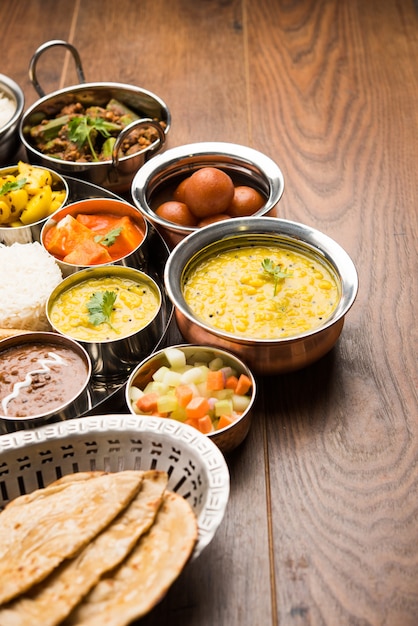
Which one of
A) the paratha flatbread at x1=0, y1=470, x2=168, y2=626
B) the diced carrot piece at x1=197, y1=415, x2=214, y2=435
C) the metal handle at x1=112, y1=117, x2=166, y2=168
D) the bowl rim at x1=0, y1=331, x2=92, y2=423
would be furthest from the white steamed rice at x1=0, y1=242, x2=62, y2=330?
the paratha flatbread at x1=0, y1=470, x2=168, y2=626

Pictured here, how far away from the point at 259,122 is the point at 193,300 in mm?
1371

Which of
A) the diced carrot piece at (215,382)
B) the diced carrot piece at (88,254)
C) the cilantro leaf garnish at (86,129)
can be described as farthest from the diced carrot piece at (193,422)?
the cilantro leaf garnish at (86,129)

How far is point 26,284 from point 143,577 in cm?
119

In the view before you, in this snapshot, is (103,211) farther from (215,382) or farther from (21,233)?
(215,382)

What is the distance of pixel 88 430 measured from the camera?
72.8 inches

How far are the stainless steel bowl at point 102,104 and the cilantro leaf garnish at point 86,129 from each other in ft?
0.45

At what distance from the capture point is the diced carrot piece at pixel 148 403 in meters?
1.98

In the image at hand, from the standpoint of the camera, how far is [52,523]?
158 cm

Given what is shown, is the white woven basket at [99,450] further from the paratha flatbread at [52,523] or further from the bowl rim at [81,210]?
the bowl rim at [81,210]

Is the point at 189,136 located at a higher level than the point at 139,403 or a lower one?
higher

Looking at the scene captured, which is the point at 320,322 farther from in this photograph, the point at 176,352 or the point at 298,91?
the point at 298,91

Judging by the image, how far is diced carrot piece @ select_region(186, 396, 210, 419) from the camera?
6.38 feet

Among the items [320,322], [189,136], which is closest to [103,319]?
[320,322]

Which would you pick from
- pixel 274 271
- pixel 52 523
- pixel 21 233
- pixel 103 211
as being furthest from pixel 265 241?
pixel 52 523
